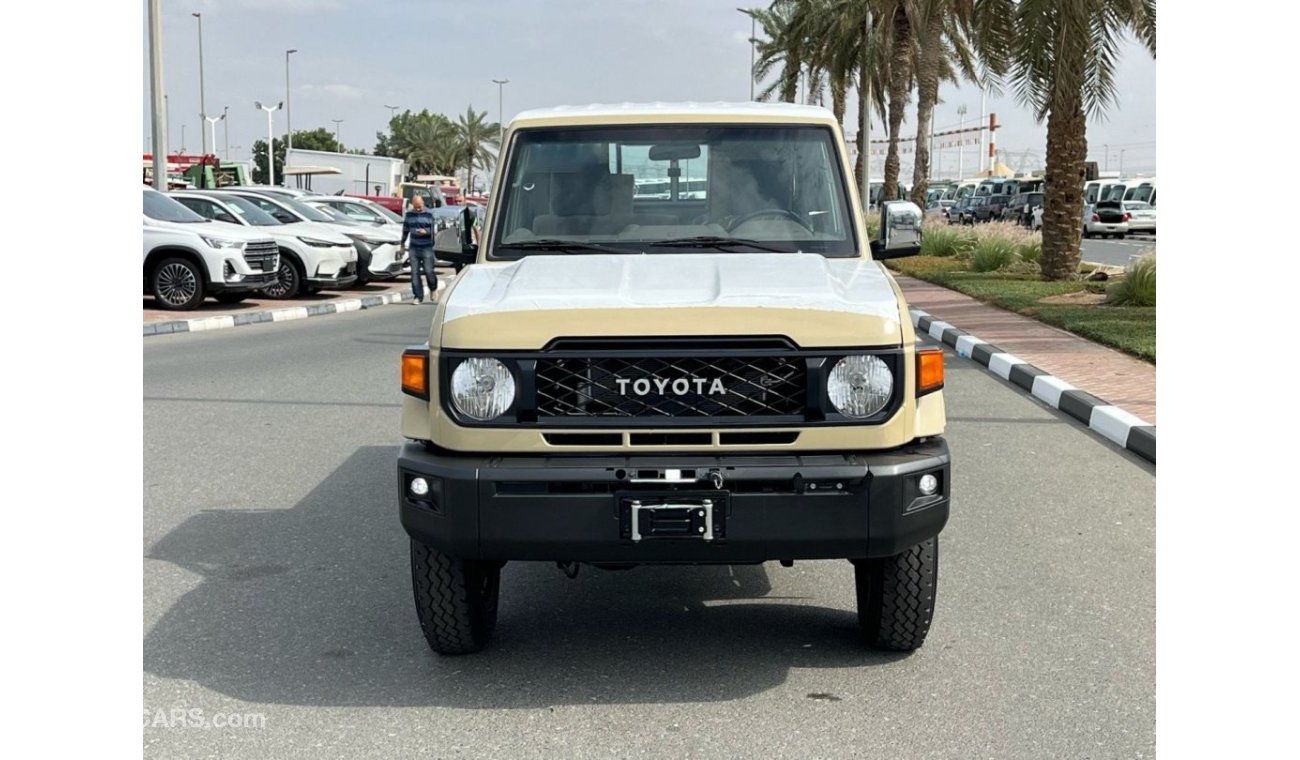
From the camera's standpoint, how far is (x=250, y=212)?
24.5m

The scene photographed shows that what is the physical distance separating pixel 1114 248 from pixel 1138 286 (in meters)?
26.2

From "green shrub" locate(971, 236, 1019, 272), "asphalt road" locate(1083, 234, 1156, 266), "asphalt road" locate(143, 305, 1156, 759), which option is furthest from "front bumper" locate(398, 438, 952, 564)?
"asphalt road" locate(1083, 234, 1156, 266)

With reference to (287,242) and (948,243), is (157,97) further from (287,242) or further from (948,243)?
(948,243)

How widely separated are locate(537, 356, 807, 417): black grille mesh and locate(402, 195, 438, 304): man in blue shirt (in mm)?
18529

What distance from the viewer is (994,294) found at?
70.4ft

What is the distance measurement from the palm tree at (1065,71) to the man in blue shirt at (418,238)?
358 inches

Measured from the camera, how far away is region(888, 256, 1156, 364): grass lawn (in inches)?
581

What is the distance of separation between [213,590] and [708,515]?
2.55 metres

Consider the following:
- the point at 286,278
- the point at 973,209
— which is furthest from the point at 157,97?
the point at 973,209

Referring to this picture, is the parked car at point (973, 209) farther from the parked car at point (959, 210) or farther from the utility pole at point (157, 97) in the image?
the utility pole at point (157, 97)

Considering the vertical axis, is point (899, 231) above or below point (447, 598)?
above

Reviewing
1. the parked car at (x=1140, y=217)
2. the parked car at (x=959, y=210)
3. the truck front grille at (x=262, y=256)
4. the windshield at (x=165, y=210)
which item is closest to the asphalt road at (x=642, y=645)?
the truck front grille at (x=262, y=256)
